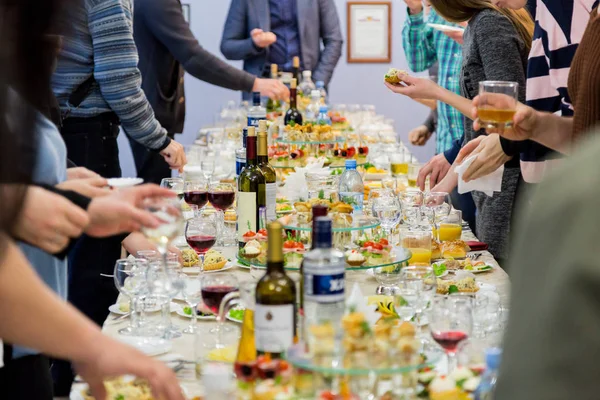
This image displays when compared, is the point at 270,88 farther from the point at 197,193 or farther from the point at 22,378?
the point at 22,378

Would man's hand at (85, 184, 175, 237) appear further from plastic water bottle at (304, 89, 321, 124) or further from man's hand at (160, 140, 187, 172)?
plastic water bottle at (304, 89, 321, 124)

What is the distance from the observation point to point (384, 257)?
2408mm

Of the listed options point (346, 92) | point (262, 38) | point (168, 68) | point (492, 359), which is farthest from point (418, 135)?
point (492, 359)

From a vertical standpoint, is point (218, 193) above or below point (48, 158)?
below

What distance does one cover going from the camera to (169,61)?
5492mm

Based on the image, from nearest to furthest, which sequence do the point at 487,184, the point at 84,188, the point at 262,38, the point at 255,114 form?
the point at 84,188 → the point at 487,184 → the point at 255,114 → the point at 262,38

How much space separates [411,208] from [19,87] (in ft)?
6.09

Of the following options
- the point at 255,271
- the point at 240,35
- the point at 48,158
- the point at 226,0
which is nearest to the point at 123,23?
the point at 255,271

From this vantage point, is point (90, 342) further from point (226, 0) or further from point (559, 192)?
point (226, 0)

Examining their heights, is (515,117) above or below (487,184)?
above

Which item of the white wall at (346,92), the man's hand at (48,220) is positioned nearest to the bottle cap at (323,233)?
the man's hand at (48,220)

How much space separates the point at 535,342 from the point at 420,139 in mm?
5491

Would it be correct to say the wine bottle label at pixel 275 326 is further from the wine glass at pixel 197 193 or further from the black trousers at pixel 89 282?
the black trousers at pixel 89 282

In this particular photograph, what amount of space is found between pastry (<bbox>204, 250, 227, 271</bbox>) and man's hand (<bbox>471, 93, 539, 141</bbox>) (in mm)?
844
